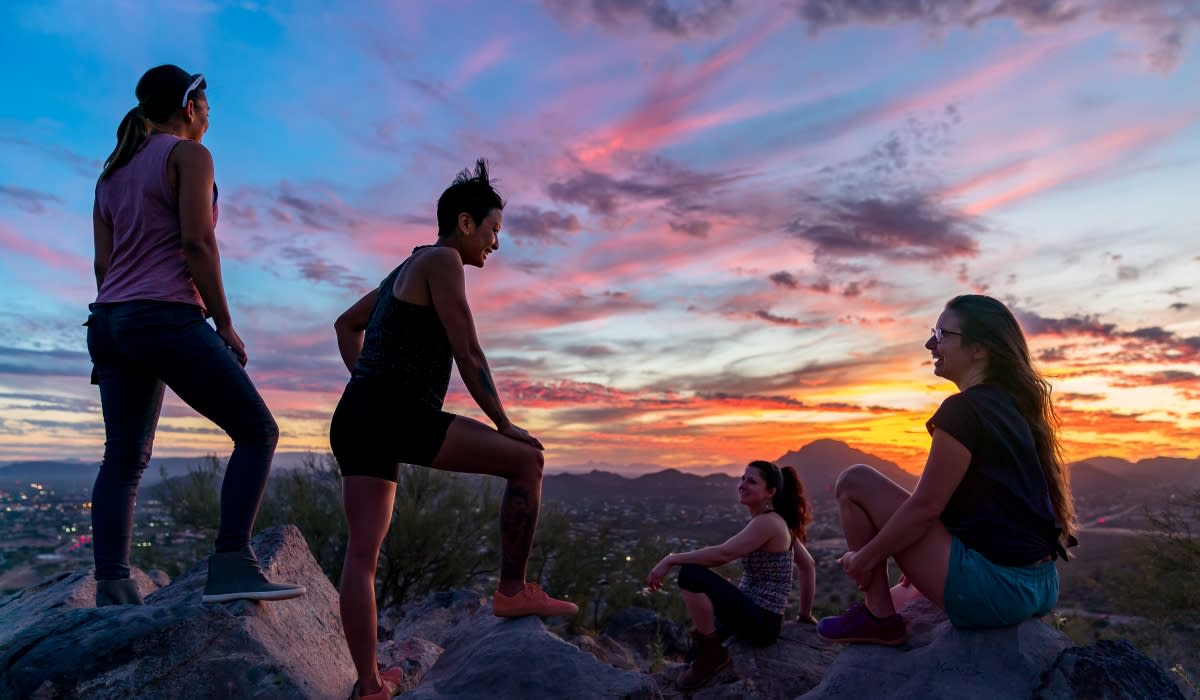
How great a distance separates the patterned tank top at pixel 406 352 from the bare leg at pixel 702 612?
2154 mm

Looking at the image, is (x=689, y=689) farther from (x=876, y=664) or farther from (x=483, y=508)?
(x=483, y=508)

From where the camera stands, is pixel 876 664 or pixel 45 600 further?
pixel 45 600

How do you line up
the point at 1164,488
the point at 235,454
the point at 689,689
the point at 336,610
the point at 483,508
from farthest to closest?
1. the point at 1164,488
2. the point at 483,508
3. the point at 336,610
4. the point at 689,689
5. the point at 235,454

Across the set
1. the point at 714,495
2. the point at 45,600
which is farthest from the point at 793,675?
the point at 714,495

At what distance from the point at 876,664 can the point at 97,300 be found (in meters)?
4.21

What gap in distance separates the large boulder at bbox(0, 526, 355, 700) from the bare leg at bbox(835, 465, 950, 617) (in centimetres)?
282

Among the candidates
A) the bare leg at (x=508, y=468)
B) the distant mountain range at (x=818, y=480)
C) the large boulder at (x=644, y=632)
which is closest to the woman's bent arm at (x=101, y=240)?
the bare leg at (x=508, y=468)

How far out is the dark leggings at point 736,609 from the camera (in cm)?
482

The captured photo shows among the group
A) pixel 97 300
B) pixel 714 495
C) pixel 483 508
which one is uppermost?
pixel 97 300

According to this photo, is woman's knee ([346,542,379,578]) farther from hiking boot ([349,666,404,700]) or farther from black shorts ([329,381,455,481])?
hiking boot ([349,666,404,700])

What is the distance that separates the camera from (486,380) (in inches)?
142

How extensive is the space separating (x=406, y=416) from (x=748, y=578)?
2608 millimetres

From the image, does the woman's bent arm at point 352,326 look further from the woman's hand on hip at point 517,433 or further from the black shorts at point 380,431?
the woman's hand on hip at point 517,433

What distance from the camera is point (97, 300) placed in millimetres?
3871
